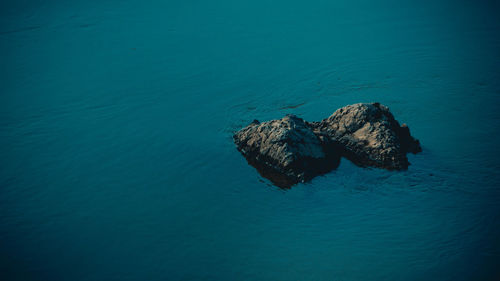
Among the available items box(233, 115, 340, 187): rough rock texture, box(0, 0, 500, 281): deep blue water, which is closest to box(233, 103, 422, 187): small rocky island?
box(233, 115, 340, 187): rough rock texture

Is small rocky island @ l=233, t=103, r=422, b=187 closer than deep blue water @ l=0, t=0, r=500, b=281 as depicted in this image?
No

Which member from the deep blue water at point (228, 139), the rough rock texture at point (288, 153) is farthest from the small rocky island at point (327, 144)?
the deep blue water at point (228, 139)

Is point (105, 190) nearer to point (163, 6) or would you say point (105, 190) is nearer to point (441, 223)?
point (441, 223)

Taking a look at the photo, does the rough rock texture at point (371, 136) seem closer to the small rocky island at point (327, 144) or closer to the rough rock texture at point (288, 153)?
the small rocky island at point (327, 144)

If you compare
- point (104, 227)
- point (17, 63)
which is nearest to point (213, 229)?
point (104, 227)

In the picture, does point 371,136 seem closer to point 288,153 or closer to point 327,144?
point 327,144

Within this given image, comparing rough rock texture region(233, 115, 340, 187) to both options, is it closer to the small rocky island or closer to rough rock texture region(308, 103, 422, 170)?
the small rocky island
